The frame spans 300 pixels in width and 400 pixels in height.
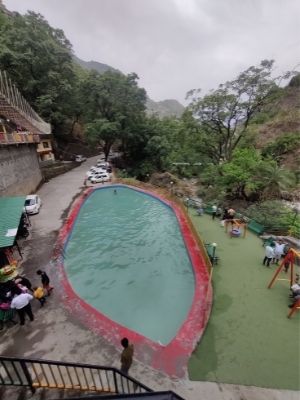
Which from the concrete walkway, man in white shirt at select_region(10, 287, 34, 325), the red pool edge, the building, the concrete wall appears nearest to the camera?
the concrete walkway

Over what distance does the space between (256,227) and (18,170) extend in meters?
Result: 20.6

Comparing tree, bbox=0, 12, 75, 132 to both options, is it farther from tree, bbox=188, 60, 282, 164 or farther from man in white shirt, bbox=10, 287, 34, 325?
man in white shirt, bbox=10, 287, 34, 325

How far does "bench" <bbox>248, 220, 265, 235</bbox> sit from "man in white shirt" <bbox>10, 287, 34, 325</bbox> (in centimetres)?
1394

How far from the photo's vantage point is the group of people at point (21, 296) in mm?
7704

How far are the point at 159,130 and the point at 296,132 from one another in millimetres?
18511

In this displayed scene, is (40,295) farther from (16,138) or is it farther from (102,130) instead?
(102,130)

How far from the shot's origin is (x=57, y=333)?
772 cm

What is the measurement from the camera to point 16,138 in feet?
68.7

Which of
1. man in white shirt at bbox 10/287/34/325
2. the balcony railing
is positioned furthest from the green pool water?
the balcony railing

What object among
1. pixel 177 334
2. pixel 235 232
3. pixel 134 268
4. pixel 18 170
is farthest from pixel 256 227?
pixel 18 170

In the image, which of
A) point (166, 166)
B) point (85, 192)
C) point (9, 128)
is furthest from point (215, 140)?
point (9, 128)

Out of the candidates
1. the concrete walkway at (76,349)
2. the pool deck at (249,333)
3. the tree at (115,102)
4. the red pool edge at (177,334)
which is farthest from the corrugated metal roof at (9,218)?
the tree at (115,102)

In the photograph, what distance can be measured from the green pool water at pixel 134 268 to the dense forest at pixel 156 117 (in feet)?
31.6

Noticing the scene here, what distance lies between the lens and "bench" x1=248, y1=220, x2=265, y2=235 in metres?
15.7
